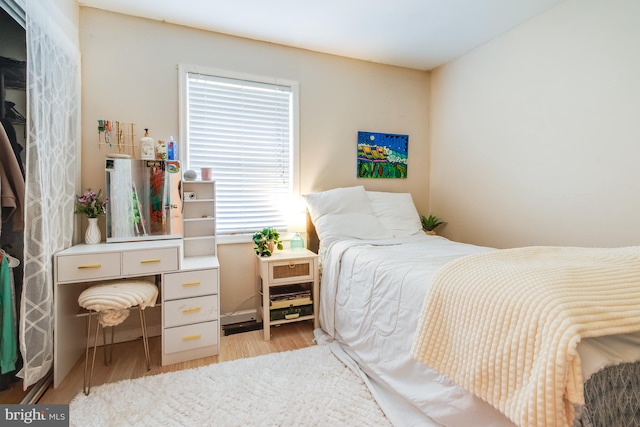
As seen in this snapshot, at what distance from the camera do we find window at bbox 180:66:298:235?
2451mm

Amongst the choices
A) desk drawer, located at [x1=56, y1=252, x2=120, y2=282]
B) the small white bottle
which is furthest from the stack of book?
the small white bottle

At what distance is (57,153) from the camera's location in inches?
68.1

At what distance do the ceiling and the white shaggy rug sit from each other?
2.50 m

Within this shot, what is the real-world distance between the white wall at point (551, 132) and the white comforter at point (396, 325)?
0.66m

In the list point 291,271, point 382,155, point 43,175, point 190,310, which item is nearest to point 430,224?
point 382,155

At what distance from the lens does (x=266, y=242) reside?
95.4 inches

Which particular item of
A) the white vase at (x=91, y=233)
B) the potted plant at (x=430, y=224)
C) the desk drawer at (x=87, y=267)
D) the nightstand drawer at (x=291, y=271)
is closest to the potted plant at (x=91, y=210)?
the white vase at (x=91, y=233)

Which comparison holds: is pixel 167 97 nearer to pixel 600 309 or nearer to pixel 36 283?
pixel 36 283

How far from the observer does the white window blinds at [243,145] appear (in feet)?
8.09

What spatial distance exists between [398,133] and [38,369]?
10.9 feet

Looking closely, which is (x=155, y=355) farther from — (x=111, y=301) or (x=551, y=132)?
(x=551, y=132)

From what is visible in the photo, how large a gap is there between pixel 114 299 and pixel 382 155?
8.49 feet

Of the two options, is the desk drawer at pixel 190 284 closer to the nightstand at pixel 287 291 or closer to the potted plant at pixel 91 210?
the nightstand at pixel 287 291

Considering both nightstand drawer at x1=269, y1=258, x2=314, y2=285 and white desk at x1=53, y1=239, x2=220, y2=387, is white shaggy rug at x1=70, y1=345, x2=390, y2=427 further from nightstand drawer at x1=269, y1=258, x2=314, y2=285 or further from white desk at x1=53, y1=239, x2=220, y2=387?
nightstand drawer at x1=269, y1=258, x2=314, y2=285
